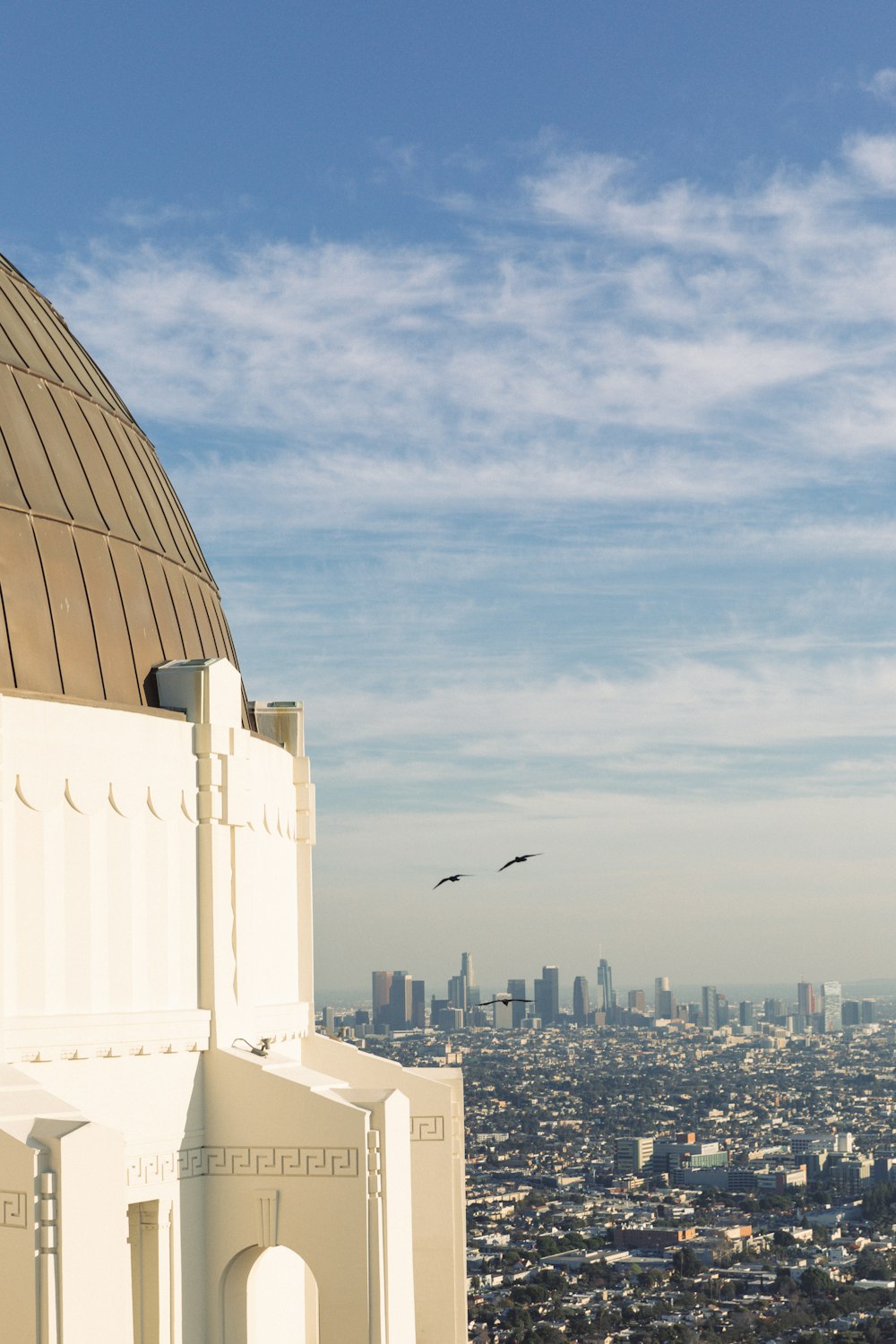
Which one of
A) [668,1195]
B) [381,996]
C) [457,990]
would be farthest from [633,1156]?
[457,990]

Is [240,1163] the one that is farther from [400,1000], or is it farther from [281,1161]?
[400,1000]

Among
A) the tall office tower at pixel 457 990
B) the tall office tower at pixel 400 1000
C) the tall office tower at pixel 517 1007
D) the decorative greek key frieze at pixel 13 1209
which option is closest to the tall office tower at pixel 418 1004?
the tall office tower at pixel 400 1000

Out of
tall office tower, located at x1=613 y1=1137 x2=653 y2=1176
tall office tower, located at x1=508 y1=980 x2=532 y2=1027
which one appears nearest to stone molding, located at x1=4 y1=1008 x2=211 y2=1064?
tall office tower, located at x1=613 y1=1137 x2=653 y2=1176

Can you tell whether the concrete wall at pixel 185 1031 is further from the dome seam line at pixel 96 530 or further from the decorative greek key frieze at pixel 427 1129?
the decorative greek key frieze at pixel 427 1129

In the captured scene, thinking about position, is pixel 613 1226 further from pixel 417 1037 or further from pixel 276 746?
pixel 276 746

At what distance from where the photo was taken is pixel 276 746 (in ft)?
49.1

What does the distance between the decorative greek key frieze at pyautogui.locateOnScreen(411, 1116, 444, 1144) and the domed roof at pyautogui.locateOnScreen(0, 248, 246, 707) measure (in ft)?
15.4

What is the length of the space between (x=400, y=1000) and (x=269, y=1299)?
9876 cm

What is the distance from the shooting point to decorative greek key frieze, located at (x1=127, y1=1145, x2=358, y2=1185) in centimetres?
1206

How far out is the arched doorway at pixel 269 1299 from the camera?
1245cm

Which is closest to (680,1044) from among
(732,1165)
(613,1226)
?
(732,1165)

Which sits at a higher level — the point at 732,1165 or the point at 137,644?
the point at 137,644

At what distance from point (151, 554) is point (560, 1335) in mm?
34413

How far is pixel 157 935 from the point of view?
12.3 meters
